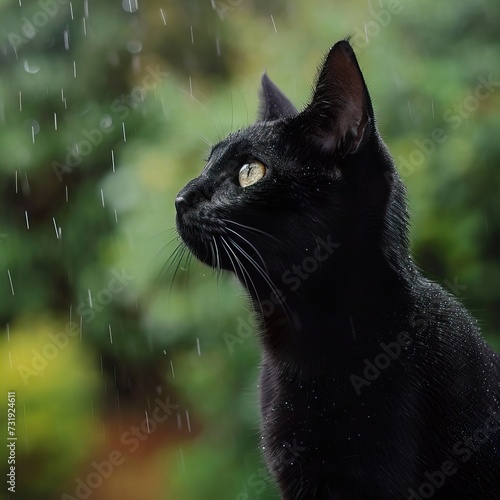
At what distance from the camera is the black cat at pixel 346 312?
0.85 meters

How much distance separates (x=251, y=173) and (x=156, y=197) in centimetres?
88

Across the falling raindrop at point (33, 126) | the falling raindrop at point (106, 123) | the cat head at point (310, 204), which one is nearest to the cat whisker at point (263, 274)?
the cat head at point (310, 204)

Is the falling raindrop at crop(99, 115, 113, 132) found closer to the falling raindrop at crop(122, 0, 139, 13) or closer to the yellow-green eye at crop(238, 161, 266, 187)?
the falling raindrop at crop(122, 0, 139, 13)

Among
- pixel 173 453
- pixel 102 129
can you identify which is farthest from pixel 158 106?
pixel 173 453

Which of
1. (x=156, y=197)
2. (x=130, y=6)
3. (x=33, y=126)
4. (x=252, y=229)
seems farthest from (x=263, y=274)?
(x=130, y=6)

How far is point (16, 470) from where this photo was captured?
2.23 m

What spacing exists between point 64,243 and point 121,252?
0.52 metres

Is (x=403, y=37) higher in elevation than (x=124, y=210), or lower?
lower

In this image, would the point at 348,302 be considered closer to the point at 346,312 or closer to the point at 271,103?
the point at 346,312

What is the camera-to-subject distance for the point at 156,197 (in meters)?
1.79

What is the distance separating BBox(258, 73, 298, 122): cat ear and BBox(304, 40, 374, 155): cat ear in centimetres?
19

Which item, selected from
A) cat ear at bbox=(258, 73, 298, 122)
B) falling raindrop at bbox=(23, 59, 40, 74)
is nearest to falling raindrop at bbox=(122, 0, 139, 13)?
falling raindrop at bbox=(23, 59, 40, 74)

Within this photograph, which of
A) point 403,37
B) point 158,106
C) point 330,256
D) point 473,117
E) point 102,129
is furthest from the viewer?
point 102,129

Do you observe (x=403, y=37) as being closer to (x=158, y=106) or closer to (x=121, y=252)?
(x=158, y=106)
